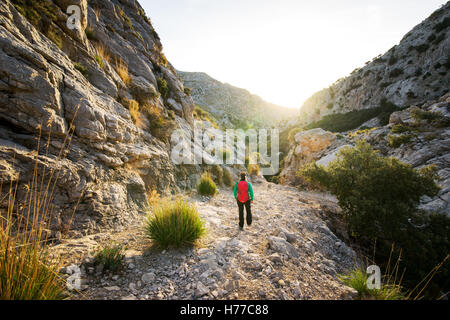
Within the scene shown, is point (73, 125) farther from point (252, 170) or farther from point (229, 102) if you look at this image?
point (229, 102)

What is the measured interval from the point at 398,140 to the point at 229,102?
61640 mm

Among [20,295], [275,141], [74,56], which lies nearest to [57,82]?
[74,56]

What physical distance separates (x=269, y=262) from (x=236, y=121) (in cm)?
5828

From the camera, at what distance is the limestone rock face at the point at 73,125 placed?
375cm

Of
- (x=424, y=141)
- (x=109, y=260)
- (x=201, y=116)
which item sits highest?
(x=201, y=116)

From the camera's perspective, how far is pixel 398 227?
6363 mm

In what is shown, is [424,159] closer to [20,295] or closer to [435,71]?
[20,295]

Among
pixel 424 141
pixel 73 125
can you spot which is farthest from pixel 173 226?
pixel 424 141

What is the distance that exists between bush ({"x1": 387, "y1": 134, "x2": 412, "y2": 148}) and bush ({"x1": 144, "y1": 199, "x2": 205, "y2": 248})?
18.5 meters

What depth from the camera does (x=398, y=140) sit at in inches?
551

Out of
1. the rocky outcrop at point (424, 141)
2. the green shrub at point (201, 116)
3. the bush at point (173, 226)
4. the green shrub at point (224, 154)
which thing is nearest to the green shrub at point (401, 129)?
the rocky outcrop at point (424, 141)

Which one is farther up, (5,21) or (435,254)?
(5,21)

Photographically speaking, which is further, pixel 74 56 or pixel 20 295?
pixel 74 56

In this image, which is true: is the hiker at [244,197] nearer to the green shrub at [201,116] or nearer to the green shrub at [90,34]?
the green shrub at [90,34]
